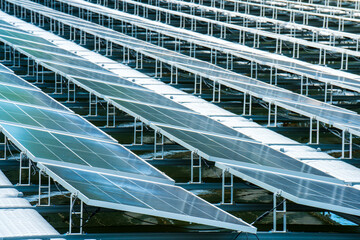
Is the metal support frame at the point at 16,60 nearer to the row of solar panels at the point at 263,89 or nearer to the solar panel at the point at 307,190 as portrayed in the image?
the row of solar panels at the point at 263,89

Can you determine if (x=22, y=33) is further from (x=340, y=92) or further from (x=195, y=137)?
(x=195, y=137)

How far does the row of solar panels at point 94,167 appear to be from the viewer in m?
14.3

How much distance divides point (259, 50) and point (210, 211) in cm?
2882

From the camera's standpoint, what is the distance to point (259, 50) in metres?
42.7

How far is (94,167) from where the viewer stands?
A: 671 inches

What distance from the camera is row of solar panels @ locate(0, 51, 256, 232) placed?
47.0ft

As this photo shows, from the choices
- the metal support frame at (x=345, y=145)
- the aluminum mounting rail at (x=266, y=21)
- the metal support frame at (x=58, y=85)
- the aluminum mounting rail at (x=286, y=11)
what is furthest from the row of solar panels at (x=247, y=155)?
the aluminum mounting rail at (x=286, y=11)

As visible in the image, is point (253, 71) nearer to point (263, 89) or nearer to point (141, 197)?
point (263, 89)

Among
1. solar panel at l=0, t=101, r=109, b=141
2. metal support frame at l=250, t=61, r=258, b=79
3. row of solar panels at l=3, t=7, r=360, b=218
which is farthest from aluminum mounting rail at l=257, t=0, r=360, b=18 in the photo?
solar panel at l=0, t=101, r=109, b=141

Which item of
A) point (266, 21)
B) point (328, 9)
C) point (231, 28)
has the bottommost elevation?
point (231, 28)

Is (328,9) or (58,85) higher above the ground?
(328,9)

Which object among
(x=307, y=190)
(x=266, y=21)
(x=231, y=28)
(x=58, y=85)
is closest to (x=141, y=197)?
(x=307, y=190)

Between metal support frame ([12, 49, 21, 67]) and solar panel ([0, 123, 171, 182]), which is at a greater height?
solar panel ([0, 123, 171, 182])

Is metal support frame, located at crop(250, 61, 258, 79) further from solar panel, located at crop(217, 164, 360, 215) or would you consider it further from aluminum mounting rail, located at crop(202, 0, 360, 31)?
solar panel, located at crop(217, 164, 360, 215)
